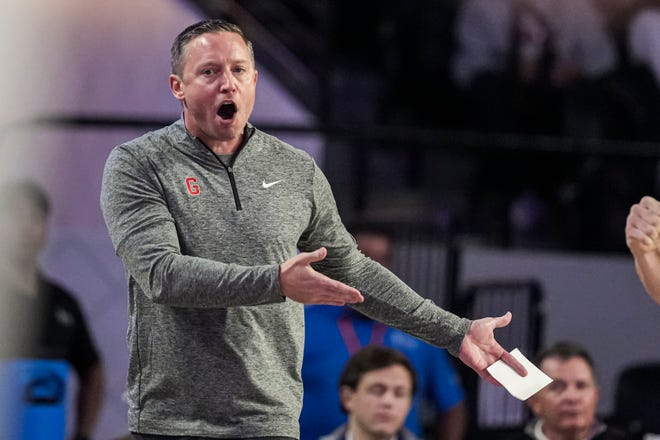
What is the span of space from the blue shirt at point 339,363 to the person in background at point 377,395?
17 cm

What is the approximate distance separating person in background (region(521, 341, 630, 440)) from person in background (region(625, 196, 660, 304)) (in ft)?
3.28

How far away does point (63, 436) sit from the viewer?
4.36 meters

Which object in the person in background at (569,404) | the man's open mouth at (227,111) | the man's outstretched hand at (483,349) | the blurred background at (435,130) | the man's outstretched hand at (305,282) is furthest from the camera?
the blurred background at (435,130)

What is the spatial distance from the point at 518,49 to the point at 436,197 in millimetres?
869

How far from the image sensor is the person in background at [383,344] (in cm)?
464

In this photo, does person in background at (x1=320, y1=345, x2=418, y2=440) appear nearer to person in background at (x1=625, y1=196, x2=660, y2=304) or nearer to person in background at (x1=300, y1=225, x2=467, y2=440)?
person in background at (x1=300, y1=225, x2=467, y2=440)

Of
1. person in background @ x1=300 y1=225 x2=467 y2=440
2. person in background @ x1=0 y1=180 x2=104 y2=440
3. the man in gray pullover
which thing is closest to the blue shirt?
person in background @ x1=300 y1=225 x2=467 y2=440

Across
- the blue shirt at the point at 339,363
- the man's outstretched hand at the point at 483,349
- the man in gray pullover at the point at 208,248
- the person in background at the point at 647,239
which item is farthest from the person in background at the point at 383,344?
the man in gray pullover at the point at 208,248

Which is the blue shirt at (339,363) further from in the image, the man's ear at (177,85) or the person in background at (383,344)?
the man's ear at (177,85)

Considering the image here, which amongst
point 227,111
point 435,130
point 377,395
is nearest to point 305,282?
point 227,111

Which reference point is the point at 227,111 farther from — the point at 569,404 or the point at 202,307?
the point at 569,404

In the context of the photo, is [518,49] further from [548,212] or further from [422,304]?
[422,304]

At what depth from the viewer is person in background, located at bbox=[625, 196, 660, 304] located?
3.24m

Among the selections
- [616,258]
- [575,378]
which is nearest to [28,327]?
[575,378]
